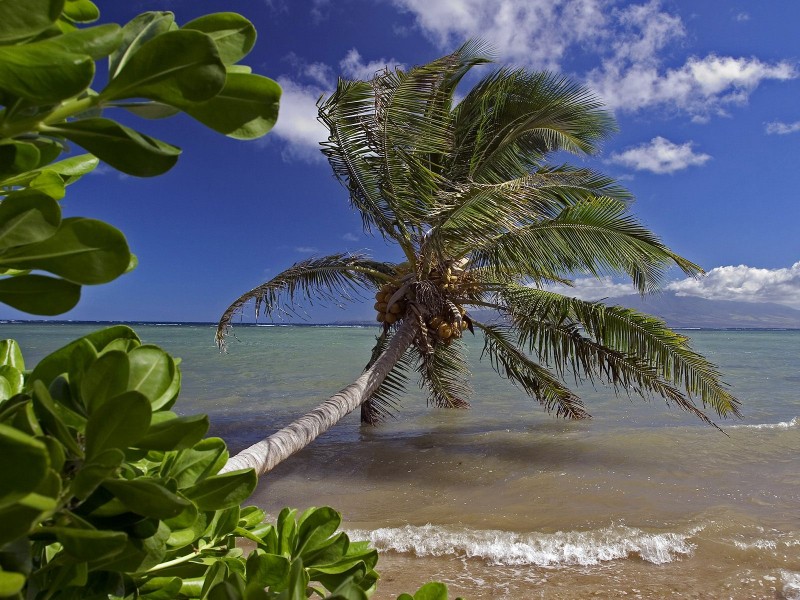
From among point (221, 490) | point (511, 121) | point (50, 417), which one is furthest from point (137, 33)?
point (511, 121)

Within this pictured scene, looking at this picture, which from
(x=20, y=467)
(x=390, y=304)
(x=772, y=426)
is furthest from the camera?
(x=772, y=426)

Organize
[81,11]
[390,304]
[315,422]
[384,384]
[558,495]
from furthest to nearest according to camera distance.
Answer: [384,384] → [390,304] → [558,495] → [315,422] → [81,11]

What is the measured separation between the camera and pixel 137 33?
0.47m

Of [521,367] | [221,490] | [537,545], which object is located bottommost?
Result: [537,545]

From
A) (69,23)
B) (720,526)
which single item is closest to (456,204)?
(720,526)

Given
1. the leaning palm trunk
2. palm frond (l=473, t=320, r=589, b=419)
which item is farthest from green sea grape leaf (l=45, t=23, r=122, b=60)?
palm frond (l=473, t=320, r=589, b=419)

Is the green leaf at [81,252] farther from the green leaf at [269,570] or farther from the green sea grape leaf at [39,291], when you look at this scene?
the green leaf at [269,570]

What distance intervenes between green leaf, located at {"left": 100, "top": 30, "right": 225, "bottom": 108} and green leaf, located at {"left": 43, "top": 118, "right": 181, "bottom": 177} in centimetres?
2

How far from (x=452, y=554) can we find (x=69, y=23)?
174 inches

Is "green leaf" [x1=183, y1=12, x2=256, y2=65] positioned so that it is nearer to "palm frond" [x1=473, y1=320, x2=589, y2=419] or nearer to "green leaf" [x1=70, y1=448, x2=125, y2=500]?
"green leaf" [x1=70, y1=448, x2=125, y2=500]

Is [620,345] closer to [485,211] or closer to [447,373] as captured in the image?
[485,211]

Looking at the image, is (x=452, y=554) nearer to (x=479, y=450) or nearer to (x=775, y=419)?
(x=479, y=450)

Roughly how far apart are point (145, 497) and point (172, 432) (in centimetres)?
5

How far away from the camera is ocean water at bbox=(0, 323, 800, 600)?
403cm
